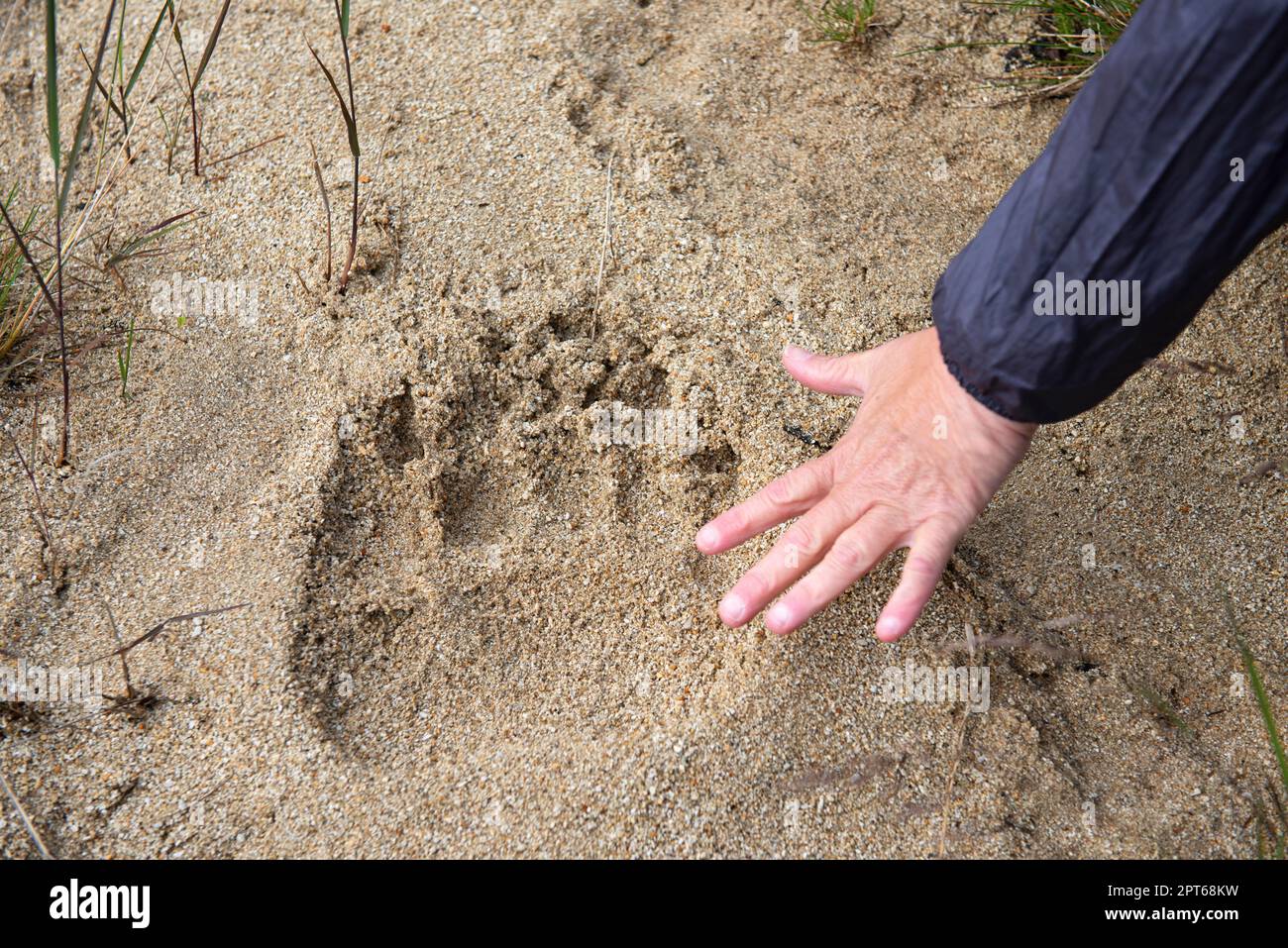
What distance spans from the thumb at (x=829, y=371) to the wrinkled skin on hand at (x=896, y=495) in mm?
87

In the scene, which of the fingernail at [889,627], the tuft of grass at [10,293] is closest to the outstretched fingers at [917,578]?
the fingernail at [889,627]

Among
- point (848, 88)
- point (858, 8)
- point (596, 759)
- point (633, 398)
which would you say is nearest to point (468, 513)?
point (633, 398)

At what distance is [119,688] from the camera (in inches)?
57.9

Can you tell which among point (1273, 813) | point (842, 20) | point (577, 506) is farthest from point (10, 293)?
point (1273, 813)

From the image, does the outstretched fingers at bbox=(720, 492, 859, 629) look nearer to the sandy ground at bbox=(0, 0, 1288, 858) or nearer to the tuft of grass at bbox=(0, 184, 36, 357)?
the sandy ground at bbox=(0, 0, 1288, 858)

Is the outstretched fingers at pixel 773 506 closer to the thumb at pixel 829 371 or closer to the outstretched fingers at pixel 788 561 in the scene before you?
the outstretched fingers at pixel 788 561

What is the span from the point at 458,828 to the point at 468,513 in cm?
53

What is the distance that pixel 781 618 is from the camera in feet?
4.37

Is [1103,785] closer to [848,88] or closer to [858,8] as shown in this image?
[848,88]

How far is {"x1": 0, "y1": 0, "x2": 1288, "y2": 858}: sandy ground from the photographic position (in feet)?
4.61

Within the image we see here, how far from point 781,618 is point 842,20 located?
156 cm

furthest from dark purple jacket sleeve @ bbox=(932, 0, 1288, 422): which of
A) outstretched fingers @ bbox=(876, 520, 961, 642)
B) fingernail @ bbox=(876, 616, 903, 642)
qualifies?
fingernail @ bbox=(876, 616, 903, 642)

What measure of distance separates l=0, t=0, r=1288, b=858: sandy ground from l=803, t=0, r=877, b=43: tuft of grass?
0.06 m

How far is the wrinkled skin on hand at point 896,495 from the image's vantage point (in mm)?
1318
